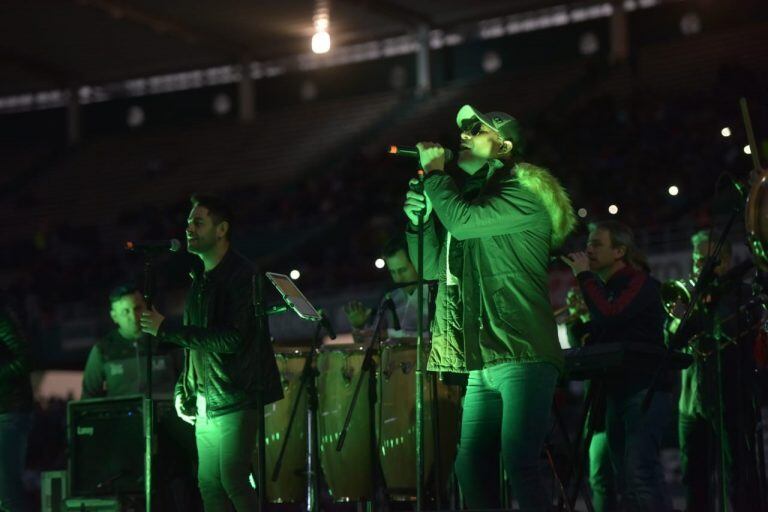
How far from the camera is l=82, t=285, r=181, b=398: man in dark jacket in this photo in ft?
28.1

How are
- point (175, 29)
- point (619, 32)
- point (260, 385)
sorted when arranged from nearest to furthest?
point (260, 385) → point (619, 32) → point (175, 29)

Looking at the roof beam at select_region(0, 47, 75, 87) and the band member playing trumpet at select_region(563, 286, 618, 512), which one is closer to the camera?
the band member playing trumpet at select_region(563, 286, 618, 512)

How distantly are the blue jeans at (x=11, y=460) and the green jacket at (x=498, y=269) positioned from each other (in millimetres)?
3176

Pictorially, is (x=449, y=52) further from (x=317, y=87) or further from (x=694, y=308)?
(x=694, y=308)

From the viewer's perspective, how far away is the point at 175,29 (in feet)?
95.6

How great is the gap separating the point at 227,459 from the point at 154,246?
1111 mm

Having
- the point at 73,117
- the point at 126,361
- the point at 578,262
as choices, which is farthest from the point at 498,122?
the point at 73,117

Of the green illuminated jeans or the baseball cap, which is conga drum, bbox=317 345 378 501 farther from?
the baseball cap

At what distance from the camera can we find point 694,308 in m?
6.44

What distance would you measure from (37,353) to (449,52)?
43.5 ft

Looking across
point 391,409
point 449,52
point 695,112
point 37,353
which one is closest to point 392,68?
point 449,52

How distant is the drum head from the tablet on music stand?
79.9 inches

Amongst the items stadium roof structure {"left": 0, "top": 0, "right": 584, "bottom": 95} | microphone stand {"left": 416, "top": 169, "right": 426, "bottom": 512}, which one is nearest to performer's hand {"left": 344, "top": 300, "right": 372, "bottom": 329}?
microphone stand {"left": 416, "top": 169, "right": 426, "bottom": 512}

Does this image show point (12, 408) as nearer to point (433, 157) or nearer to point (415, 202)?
point (415, 202)
